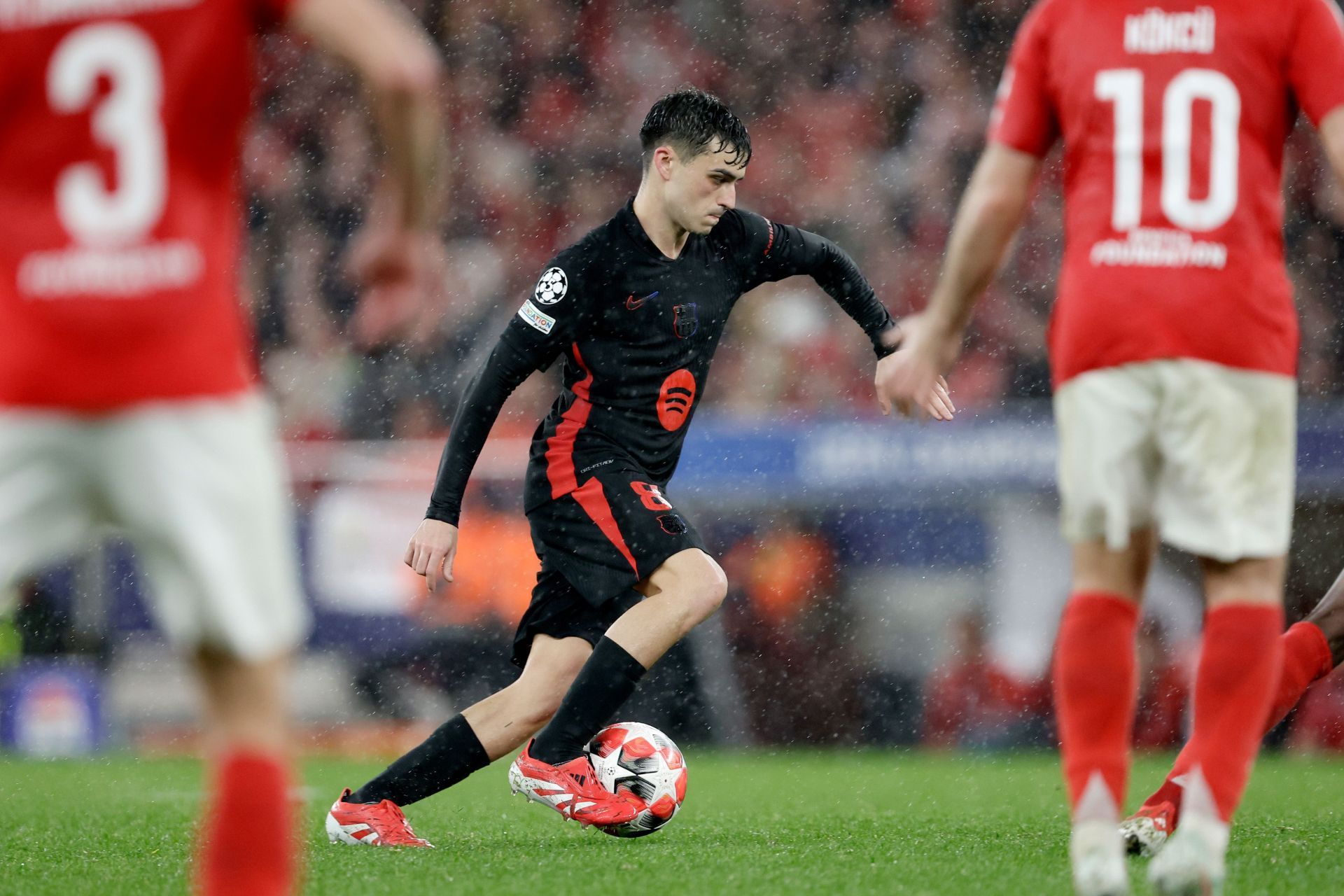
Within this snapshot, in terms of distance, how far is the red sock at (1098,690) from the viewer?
3.20 m

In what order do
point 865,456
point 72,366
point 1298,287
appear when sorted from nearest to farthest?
point 72,366 → point 865,456 → point 1298,287

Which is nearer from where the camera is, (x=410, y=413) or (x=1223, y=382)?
(x=1223, y=382)

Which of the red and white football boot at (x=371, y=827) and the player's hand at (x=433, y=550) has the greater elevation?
the player's hand at (x=433, y=550)

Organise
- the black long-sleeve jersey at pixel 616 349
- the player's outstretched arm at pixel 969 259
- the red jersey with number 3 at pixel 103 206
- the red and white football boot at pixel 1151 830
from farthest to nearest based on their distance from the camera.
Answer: the black long-sleeve jersey at pixel 616 349 → the red and white football boot at pixel 1151 830 → the player's outstretched arm at pixel 969 259 → the red jersey with number 3 at pixel 103 206

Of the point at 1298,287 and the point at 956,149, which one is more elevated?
the point at 956,149

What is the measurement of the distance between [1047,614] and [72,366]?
10315 millimetres

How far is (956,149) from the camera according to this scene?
14797 mm

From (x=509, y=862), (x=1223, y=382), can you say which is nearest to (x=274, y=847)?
(x=1223, y=382)

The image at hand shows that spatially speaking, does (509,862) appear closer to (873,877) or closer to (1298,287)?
(873,877)

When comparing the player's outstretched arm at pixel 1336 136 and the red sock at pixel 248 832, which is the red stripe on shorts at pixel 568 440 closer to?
the player's outstretched arm at pixel 1336 136

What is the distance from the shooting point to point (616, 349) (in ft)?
17.1

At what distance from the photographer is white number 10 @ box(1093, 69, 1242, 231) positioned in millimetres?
3186

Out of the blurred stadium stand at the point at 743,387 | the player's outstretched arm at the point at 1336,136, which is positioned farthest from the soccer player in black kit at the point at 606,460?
the blurred stadium stand at the point at 743,387

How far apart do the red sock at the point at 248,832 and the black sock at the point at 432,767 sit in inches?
100
